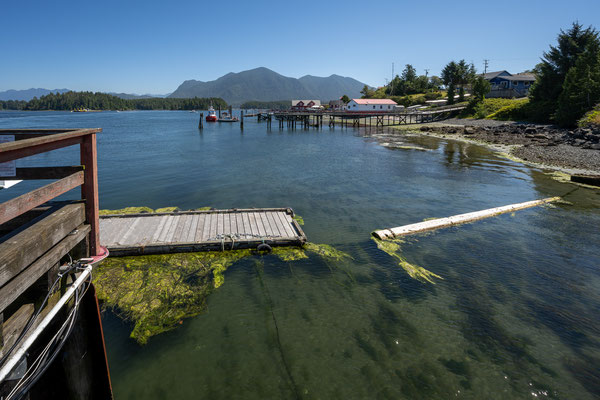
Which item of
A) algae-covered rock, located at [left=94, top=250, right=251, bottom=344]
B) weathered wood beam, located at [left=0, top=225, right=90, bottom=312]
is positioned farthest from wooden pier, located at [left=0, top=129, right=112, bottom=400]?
algae-covered rock, located at [left=94, top=250, right=251, bottom=344]

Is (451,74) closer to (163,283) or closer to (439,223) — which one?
(439,223)

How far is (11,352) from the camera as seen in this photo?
11.0ft

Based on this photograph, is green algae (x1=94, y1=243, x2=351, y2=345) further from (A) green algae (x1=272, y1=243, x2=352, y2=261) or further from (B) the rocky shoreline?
(B) the rocky shoreline

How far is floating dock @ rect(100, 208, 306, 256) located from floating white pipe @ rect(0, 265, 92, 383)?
7.29 meters

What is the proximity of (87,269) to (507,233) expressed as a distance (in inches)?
646

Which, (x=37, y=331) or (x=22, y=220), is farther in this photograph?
(x=22, y=220)

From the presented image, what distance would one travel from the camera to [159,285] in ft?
32.5

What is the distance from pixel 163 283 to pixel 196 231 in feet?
9.62

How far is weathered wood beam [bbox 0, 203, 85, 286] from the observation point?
11.2ft

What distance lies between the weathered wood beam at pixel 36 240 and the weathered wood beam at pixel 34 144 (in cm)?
90

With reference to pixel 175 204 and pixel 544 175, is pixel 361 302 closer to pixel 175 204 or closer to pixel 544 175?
pixel 175 204

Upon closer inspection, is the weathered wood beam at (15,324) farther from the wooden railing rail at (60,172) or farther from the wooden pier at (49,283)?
the wooden railing rail at (60,172)

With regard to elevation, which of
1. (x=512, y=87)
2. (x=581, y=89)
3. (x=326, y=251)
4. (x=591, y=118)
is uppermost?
(x=512, y=87)

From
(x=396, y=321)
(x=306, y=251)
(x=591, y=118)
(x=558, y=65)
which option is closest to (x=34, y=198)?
(x=396, y=321)
